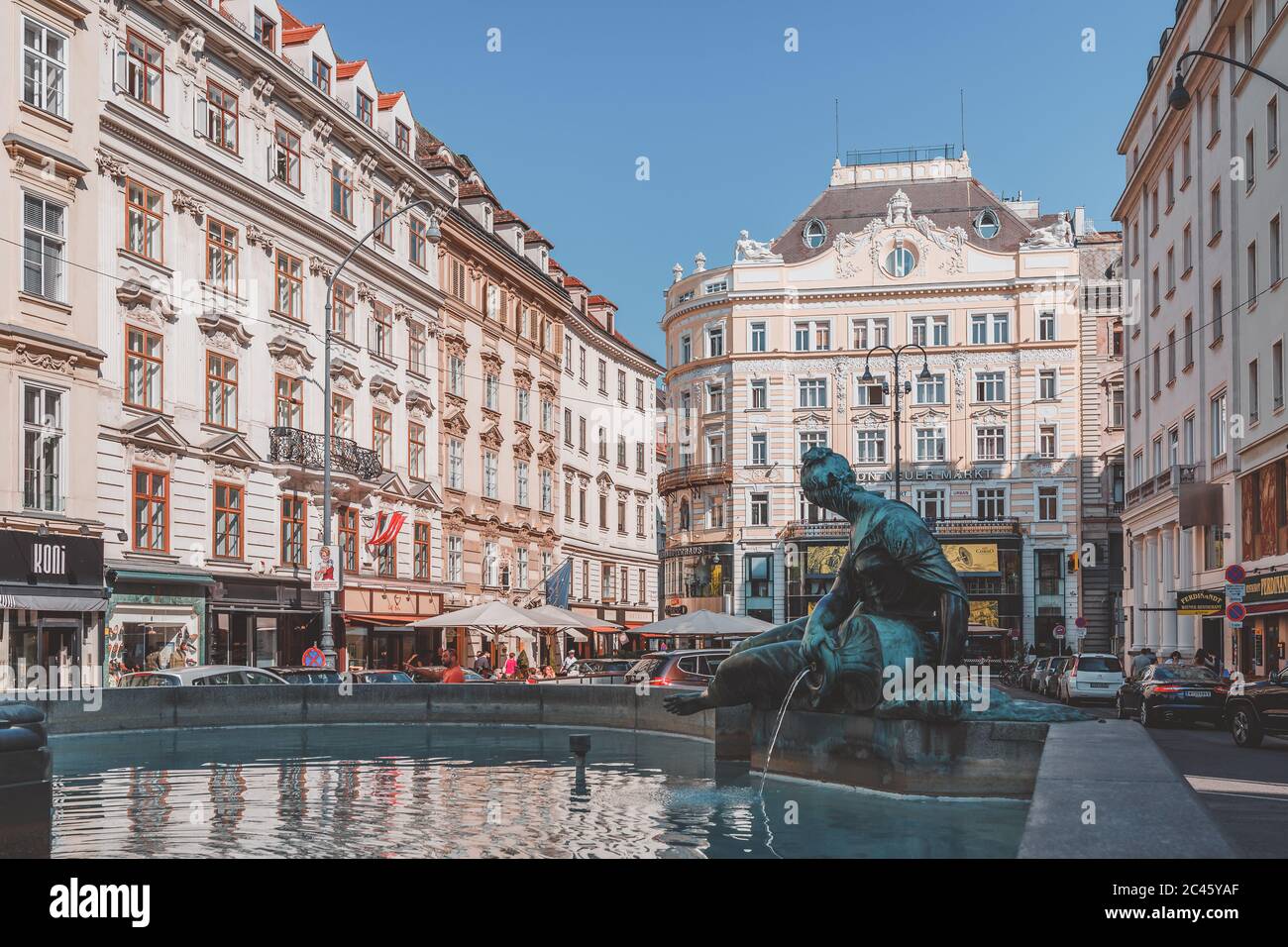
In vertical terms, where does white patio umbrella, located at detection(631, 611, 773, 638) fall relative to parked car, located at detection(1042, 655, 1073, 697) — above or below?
above

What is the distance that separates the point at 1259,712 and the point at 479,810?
46.2ft

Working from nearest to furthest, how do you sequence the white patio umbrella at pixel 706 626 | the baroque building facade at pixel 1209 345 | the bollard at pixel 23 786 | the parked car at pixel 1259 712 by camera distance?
the bollard at pixel 23 786 → the parked car at pixel 1259 712 → the baroque building facade at pixel 1209 345 → the white patio umbrella at pixel 706 626

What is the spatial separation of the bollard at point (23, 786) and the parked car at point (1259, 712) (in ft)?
61.8

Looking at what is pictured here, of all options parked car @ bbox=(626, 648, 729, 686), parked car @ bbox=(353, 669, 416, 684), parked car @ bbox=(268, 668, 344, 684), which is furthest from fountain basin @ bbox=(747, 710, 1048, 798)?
parked car @ bbox=(353, 669, 416, 684)

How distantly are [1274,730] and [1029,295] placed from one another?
64.0 meters

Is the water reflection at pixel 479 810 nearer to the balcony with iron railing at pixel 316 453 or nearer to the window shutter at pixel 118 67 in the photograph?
the window shutter at pixel 118 67

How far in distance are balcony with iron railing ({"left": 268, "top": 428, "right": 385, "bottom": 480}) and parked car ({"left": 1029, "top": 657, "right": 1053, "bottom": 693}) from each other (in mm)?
22612

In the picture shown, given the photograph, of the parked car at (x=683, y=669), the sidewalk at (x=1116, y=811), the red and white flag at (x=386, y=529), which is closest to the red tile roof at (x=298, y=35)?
the red and white flag at (x=386, y=529)

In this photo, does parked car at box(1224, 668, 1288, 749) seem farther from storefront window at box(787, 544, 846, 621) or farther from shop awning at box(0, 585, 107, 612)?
storefront window at box(787, 544, 846, 621)

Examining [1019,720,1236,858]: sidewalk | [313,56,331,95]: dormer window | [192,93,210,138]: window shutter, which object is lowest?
[1019,720,1236,858]: sidewalk

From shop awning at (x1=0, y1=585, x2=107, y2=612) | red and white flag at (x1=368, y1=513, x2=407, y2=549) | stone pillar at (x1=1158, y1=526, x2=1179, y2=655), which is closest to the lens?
shop awning at (x1=0, y1=585, x2=107, y2=612)

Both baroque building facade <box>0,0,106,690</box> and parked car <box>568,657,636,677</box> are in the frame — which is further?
parked car <box>568,657,636,677</box>

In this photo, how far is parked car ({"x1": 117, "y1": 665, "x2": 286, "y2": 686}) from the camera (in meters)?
25.5

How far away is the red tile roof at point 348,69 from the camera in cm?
4712
